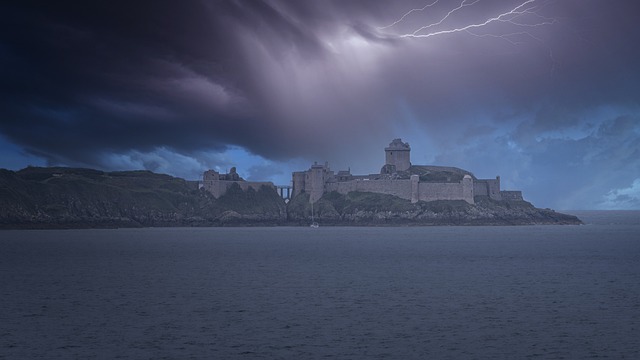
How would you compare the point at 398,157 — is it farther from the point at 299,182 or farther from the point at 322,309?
the point at 322,309

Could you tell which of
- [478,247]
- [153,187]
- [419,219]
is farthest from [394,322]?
[153,187]

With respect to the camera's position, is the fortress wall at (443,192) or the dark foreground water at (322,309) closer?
the dark foreground water at (322,309)

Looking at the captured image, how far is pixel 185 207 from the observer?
146750 millimetres

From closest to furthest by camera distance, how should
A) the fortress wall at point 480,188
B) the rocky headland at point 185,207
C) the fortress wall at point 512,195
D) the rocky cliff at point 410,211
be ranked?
the rocky headland at point 185,207, the rocky cliff at point 410,211, the fortress wall at point 480,188, the fortress wall at point 512,195

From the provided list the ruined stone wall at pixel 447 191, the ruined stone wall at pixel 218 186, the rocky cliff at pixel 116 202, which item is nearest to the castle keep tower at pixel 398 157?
the ruined stone wall at pixel 447 191

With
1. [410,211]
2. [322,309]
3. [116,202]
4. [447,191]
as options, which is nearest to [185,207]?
[116,202]

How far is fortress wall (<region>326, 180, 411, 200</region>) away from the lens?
13750 cm

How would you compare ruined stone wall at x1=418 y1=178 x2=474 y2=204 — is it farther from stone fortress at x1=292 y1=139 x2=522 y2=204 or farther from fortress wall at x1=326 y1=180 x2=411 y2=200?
fortress wall at x1=326 y1=180 x2=411 y2=200

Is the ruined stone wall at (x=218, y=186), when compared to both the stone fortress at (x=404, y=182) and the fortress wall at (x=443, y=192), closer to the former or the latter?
the stone fortress at (x=404, y=182)

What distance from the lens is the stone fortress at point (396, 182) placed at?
136m

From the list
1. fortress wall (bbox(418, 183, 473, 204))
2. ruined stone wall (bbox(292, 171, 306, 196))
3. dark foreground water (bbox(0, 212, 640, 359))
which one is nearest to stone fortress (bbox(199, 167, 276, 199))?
ruined stone wall (bbox(292, 171, 306, 196))

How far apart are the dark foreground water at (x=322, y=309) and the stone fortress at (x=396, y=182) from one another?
267 feet

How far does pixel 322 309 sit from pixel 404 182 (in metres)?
111

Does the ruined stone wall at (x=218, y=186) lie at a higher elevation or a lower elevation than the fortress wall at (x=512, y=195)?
higher
